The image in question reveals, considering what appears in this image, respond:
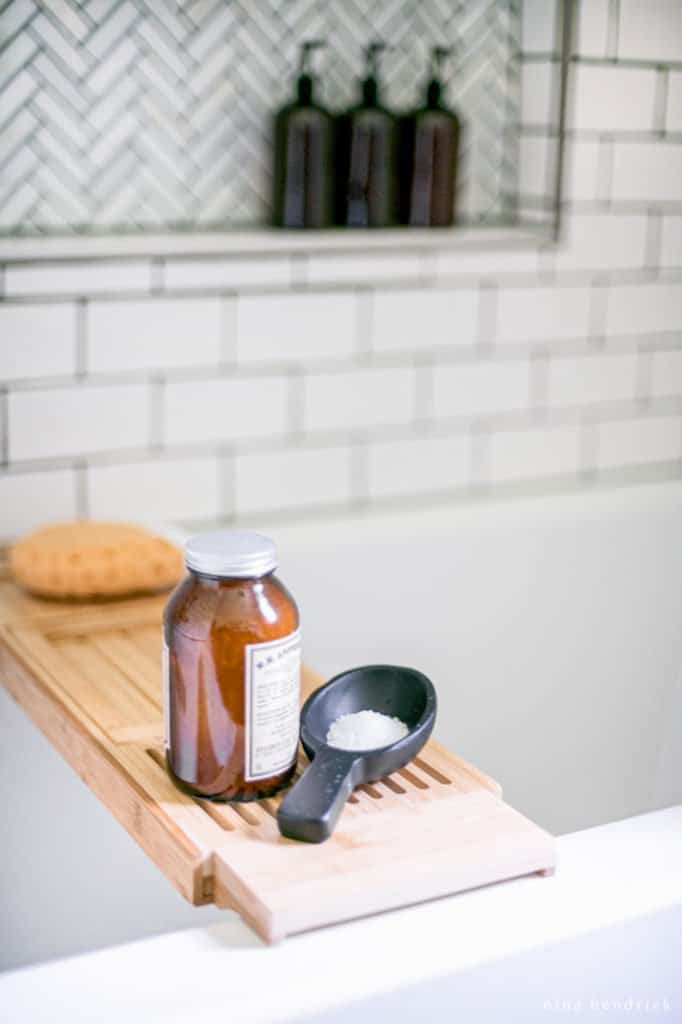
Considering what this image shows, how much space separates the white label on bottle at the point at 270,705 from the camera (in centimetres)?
88

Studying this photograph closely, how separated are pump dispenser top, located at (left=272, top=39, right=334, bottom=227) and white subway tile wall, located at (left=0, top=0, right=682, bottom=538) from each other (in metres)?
0.10

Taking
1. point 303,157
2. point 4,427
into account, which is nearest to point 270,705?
point 4,427

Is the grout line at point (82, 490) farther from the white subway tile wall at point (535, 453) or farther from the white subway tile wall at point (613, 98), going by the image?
the white subway tile wall at point (613, 98)

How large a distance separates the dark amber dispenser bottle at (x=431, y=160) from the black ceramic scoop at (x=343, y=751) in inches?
36.2

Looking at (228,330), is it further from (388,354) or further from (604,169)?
(604,169)

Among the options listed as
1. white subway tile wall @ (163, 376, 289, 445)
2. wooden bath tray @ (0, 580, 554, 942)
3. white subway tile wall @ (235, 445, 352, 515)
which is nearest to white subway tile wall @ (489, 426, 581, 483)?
white subway tile wall @ (235, 445, 352, 515)

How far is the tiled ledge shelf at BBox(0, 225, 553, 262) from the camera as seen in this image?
5.03 ft

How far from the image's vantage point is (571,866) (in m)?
0.90

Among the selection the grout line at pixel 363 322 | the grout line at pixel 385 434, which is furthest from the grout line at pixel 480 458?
the grout line at pixel 363 322

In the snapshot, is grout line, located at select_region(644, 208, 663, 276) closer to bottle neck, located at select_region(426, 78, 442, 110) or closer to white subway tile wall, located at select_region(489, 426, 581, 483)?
white subway tile wall, located at select_region(489, 426, 581, 483)

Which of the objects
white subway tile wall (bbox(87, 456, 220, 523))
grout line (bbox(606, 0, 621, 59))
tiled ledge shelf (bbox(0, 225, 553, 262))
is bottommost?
white subway tile wall (bbox(87, 456, 220, 523))

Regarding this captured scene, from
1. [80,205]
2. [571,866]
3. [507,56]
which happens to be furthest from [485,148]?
[571,866]

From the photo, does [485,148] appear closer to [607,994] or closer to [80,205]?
[80,205]

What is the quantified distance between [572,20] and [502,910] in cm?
130
